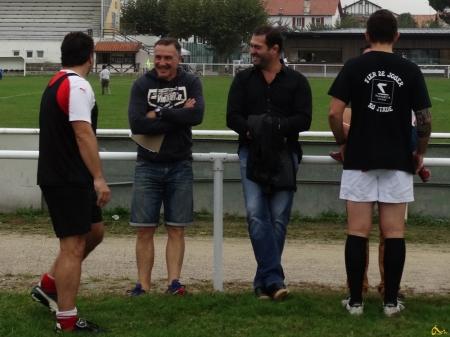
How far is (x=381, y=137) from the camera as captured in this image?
5297 millimetres

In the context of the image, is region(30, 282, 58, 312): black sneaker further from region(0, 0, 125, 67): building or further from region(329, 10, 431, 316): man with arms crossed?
region(0, 0, 125, 67): building

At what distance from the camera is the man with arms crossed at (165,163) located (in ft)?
19.8

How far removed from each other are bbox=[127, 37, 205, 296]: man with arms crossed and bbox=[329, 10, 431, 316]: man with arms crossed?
3.89 ft

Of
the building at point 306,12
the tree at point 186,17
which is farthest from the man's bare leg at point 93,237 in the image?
the building at point 306,12

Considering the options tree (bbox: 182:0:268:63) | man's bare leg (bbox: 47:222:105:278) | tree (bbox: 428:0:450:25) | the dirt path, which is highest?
tree (bbox: 428:0:450:25)

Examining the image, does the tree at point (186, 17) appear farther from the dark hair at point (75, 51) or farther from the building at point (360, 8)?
the building at point (360, 8)

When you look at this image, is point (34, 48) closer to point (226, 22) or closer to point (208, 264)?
point (226, 22)

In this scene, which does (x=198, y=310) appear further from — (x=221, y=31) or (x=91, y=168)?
(x=221, y=31)

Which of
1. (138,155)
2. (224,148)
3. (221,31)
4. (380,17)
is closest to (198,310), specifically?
(138,155)

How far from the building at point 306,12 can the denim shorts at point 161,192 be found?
408 feet

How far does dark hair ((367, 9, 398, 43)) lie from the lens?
5312 millimetres

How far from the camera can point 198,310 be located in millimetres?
5656

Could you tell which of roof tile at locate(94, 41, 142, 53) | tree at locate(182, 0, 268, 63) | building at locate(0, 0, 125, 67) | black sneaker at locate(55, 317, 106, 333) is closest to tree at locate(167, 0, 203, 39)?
tree at locate(182, 0, 268, 63)

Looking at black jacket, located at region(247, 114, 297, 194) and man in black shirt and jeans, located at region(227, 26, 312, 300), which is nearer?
black jacket, located at region(247, 114, 297, 194)
